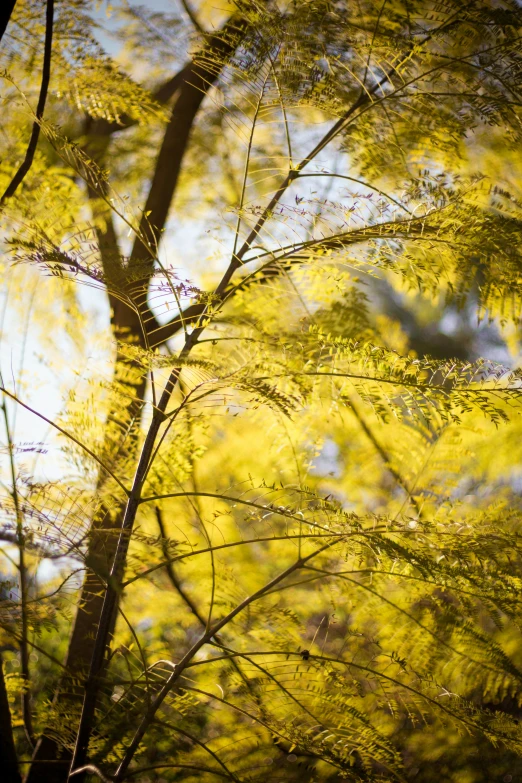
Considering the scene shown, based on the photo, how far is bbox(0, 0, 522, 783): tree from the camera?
0.59 meters

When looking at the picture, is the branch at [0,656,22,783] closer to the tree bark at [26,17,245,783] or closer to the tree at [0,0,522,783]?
the tree at [0,0,522,783]

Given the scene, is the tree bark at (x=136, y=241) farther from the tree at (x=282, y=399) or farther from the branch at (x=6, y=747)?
the branch at (x=6, y=747)

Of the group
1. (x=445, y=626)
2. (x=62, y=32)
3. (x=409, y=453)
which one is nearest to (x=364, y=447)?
(x=409, y=453)

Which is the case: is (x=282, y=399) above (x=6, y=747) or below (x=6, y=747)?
→ above

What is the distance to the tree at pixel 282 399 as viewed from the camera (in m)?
0.59

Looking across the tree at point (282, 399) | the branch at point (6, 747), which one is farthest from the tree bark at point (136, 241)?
the branch at point (6, 747)

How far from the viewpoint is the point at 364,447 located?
1204 mm

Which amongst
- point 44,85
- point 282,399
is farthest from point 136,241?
point 282,399

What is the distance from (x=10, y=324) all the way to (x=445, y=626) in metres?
0.97

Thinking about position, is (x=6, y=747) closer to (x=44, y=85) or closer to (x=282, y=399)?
(x=282, y=399)

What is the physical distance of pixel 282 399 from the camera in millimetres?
542

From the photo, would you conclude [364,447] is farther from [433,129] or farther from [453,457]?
[433,129]

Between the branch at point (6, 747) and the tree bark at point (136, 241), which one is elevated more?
the tree bark at point (136, 241)

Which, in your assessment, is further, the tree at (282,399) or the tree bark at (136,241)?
the tree bark at (136,241)
